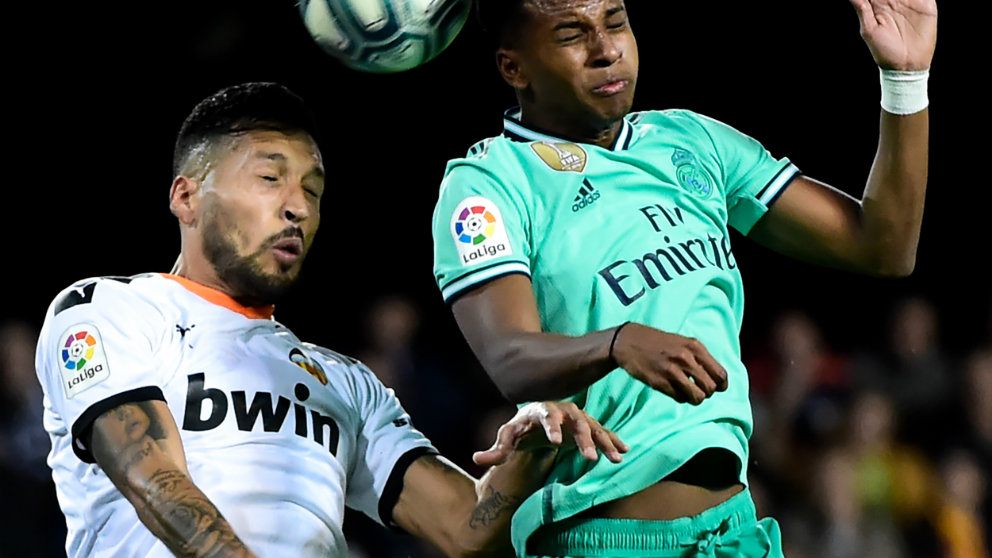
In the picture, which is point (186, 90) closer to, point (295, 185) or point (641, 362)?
point (295, 185)

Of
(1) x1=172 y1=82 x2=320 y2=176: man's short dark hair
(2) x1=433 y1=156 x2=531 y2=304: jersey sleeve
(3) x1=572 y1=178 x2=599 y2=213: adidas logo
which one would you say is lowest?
(3) x1=572 y1=178 x2=599 y2=213: adidas logo

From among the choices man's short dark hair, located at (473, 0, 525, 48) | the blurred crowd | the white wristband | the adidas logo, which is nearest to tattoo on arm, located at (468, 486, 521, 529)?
the adidas logo

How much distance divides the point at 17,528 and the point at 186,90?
372cm

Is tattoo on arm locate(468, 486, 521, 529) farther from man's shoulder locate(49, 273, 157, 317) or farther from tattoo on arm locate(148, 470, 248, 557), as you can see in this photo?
man's shoulder locate(49, 273, 157, 317)

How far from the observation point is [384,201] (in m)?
8.77

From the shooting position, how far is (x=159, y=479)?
3.07m

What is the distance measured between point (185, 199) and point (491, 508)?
3.84ft

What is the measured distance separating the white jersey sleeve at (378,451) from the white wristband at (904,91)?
1476mm

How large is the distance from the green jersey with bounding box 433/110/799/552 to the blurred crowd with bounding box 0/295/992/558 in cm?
360

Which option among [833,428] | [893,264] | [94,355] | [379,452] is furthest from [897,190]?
[833,428]

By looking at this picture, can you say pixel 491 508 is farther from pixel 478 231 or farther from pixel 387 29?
pixel 387 29

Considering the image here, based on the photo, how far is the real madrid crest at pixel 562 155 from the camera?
119 inches

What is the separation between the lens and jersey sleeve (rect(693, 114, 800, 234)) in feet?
10.7

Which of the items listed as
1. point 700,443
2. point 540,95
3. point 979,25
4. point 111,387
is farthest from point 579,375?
point 979,25
